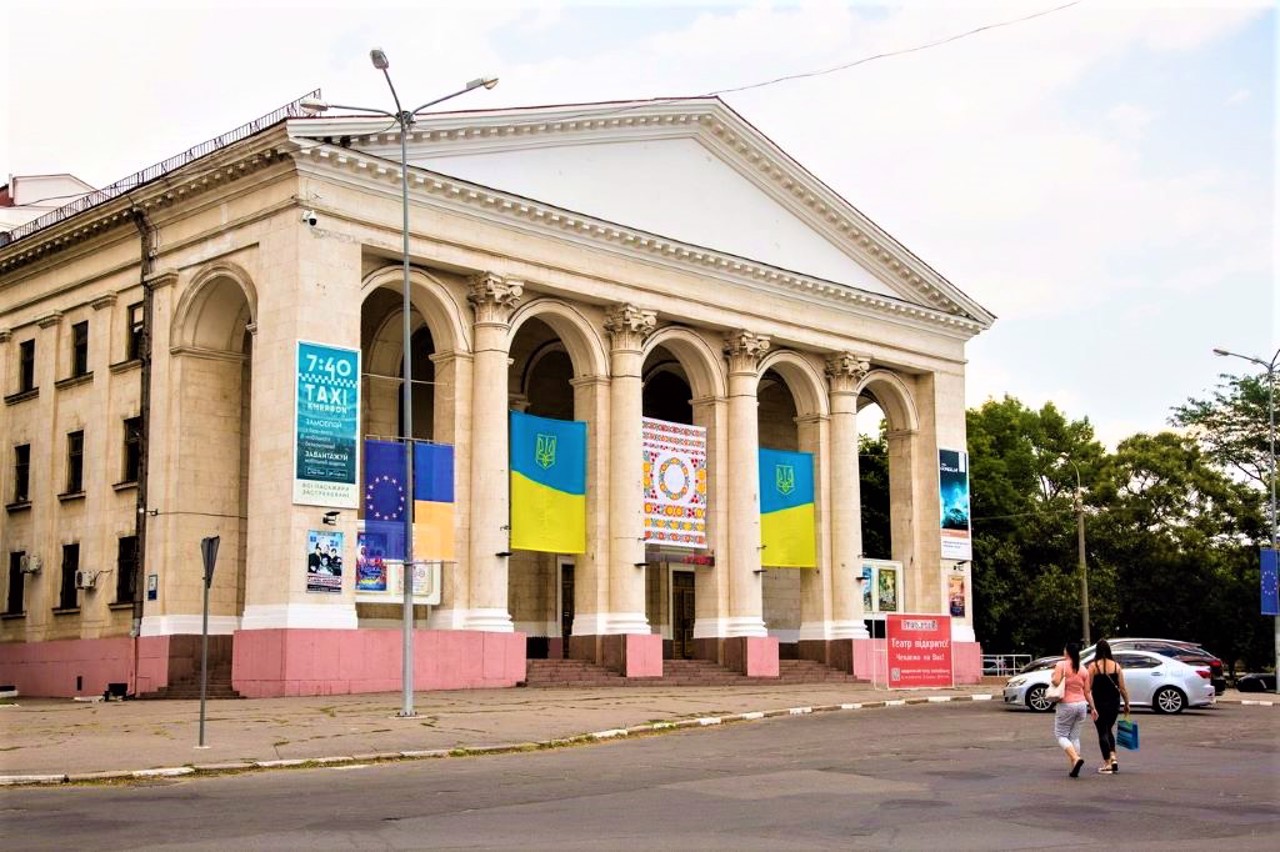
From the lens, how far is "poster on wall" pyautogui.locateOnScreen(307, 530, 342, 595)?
106 ft

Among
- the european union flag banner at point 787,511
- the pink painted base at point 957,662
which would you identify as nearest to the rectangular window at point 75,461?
the european union flag banner at point 787,511

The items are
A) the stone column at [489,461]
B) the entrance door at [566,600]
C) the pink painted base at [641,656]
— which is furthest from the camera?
the entrance door at [566,600]

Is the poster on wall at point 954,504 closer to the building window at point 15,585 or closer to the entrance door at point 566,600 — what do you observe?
the entrance door at point 566,600

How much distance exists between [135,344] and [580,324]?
36.9 ft

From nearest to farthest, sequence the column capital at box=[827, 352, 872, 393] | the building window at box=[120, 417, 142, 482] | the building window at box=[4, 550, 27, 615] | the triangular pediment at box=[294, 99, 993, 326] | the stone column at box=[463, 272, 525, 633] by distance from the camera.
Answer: the stone column at box=[463, 272, 525, 633]
the triangular pediment at box=[294, 99, 993, 326]
the building window at box=[120, 417, 142, 482]
the building window at box=[4, 550, 27, 615]
the column capital at box=[827, 352, 872, 393]

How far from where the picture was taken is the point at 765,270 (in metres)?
43.8

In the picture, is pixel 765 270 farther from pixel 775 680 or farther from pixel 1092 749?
pixel 1092 749

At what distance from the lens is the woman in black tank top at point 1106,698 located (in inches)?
707

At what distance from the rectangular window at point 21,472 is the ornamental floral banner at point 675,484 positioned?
55.3ft

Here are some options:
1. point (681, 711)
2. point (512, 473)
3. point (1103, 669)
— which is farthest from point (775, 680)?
point (1103, 669)

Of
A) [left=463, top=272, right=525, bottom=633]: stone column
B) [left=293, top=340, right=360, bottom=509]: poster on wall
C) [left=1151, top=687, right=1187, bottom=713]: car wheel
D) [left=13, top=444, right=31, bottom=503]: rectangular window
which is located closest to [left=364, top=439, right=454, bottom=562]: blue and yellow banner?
[left=463, top=272, right=525, bottom=633]: stone column

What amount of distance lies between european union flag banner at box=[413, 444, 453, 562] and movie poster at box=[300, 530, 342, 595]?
87.4 inches

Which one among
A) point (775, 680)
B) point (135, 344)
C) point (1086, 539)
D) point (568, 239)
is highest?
point (568, 239)

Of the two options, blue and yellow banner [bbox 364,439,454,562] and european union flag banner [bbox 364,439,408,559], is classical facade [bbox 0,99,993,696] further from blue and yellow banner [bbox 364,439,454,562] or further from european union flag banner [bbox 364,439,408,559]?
blue and yellow banner [bbox 364,439,454,562]
